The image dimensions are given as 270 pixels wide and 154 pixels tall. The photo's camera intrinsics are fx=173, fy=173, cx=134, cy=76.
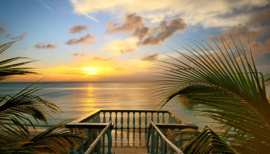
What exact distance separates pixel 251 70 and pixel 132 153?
13.2 feet

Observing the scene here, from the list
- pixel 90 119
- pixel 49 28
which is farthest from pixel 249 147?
pixel 49 28

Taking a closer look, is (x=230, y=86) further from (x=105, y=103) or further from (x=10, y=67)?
(x=105, y=103)

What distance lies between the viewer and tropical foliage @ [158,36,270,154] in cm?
120

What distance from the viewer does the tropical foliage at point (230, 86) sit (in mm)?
1200

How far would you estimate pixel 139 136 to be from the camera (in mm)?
5984

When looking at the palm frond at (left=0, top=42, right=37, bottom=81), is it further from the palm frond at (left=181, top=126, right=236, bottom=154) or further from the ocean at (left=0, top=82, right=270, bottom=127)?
the palm frond at (left=181, top=126, right=236, bottom=154)

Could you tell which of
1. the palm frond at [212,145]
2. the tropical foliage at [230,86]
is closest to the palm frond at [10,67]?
the tropical foliage at [230,86]

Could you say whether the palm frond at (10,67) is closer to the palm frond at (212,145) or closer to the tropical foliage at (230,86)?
the tropical foliage at (230,86)

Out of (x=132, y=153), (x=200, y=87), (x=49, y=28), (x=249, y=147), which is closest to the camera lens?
(x=249, y=147)

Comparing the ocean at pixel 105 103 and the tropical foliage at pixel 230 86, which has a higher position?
the tropical foliage at pixel 230 86

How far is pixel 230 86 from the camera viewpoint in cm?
126

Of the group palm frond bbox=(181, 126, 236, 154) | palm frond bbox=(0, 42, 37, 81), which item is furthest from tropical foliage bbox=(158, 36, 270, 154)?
palm frond bbox=(0, 42, 37, 81)

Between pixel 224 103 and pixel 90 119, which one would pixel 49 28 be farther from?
pixel 224 103

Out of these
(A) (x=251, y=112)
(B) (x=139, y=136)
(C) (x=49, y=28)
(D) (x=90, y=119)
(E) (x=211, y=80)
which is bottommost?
(B) (x=139, y=136)
